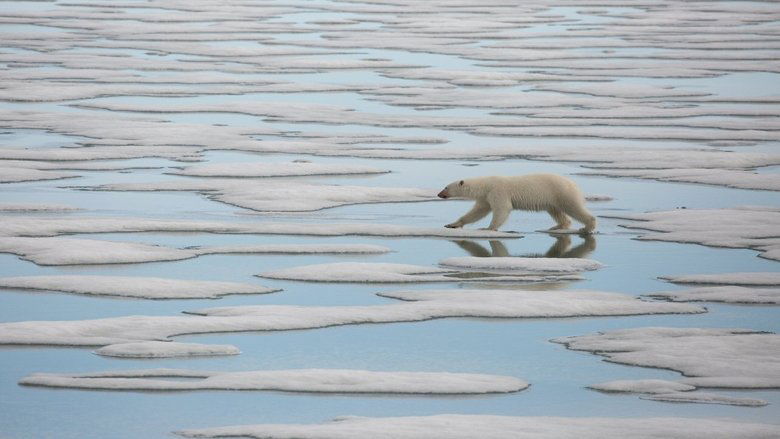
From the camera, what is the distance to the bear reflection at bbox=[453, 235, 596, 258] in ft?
26.7

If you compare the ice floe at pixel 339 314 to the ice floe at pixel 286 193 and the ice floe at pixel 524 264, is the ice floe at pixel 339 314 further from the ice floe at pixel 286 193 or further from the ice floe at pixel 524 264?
the ice floe at pixel 286 193

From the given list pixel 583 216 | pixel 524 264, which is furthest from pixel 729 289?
pixel 583 216

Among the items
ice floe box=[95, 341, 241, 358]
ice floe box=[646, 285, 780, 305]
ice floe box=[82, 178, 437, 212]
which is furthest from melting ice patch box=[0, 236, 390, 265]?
ice floe box=[95, 341, 241, 358]

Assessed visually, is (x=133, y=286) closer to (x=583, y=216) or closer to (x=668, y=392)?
(x=668, y=392)

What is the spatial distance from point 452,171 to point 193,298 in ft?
14.4

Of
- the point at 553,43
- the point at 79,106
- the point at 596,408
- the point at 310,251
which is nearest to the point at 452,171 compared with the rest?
the point at 310,251

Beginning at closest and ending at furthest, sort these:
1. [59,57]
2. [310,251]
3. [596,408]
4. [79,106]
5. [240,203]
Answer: [596,408], [310,251], [240,203], [79,106], [59,57]

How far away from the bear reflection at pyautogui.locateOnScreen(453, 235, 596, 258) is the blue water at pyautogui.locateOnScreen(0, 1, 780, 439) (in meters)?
0.01

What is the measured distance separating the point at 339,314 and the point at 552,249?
81.4 inches

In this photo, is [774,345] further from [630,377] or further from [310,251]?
[310,251]

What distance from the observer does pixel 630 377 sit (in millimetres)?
5684

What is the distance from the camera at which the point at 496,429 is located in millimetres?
4926

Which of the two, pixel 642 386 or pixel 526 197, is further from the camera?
pixel 526 197

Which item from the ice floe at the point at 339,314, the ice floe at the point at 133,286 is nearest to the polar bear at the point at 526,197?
the ice floe at the point at 339,314
